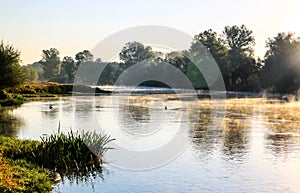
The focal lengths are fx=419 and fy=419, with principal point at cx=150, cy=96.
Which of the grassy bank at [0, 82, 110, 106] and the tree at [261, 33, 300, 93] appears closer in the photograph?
the grassy bank at [0, 82, 110, 106]

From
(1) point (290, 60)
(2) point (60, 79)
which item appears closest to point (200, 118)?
(1) point (290, 60)

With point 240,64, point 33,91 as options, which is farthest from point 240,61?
point 33,91

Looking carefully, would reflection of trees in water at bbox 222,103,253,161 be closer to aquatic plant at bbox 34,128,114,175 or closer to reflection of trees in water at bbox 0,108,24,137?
aquatic plant at bbox 34,128,114,175

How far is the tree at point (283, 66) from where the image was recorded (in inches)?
3519

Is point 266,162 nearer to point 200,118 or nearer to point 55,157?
point 55,157

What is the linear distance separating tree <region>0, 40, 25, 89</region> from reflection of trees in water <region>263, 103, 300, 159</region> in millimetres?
32440

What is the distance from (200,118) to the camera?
129 feet

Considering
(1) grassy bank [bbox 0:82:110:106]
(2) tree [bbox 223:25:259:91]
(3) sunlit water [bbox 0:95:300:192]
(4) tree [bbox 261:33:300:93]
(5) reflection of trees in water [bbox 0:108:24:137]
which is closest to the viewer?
(3) sunlit water [bbox 0:95:300:192]

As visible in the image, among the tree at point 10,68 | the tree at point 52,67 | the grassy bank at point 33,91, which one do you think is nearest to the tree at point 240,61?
the grassy bank at point 33,91

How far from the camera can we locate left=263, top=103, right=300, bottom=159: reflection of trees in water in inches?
904

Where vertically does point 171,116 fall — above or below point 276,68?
below

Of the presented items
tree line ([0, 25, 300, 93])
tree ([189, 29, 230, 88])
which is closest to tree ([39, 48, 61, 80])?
tree line ([0, 25, 300, 93])

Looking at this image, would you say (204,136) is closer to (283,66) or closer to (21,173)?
(21,173)

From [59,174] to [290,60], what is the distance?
8368 centimetres
